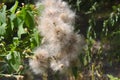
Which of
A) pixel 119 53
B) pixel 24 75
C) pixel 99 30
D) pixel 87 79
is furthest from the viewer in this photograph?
pixel 99 30

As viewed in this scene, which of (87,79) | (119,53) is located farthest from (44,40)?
(119,53)

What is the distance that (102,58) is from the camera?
3168 mm

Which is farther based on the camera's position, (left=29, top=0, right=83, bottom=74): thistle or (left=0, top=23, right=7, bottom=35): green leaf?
(left=0, top=23, right=7, bottom=35): green leaf

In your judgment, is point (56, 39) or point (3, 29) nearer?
point (56, 39)

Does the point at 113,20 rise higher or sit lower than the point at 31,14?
lower

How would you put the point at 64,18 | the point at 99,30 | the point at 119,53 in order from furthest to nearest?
1. the point at 99,30
2. the point at 119,53
3. the point at 64,18

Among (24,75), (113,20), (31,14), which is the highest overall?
(31,14)

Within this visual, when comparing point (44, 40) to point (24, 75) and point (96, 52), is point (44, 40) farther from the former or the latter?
point (96, 52)

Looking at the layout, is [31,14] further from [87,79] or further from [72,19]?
[87,79]

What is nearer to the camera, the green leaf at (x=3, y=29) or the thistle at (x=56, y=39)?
the thistle at (x=56, y=39)

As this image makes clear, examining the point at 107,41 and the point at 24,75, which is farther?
the point at 107,41

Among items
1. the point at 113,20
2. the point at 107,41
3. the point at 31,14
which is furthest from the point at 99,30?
the point at 31,14

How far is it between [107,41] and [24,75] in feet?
7.41

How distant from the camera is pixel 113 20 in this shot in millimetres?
2891
